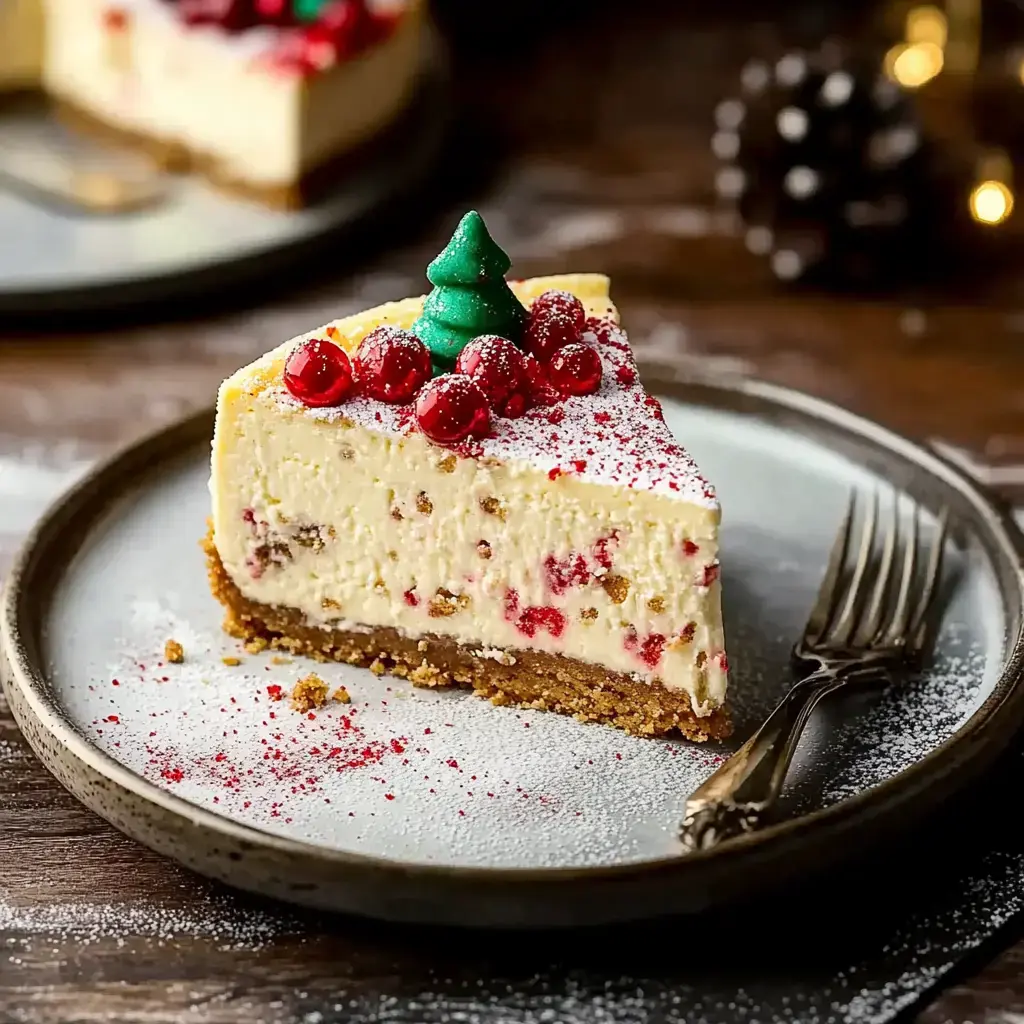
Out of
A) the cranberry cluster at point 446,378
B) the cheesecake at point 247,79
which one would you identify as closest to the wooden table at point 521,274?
the cheesecake at point 247,79

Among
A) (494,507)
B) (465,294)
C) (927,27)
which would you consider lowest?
(494,507)

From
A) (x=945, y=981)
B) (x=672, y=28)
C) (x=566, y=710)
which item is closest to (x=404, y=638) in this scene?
(x=566, y=710)

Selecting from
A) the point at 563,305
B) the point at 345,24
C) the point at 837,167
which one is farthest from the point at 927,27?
the point at 563,305

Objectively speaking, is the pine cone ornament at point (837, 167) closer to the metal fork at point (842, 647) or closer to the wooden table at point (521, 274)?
the wooden table at point (521, 274)

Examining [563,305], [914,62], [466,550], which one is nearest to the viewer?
[466,550]

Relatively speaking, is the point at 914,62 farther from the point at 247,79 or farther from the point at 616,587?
the point at 616,587

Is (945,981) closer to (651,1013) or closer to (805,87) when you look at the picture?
(651,1013)
